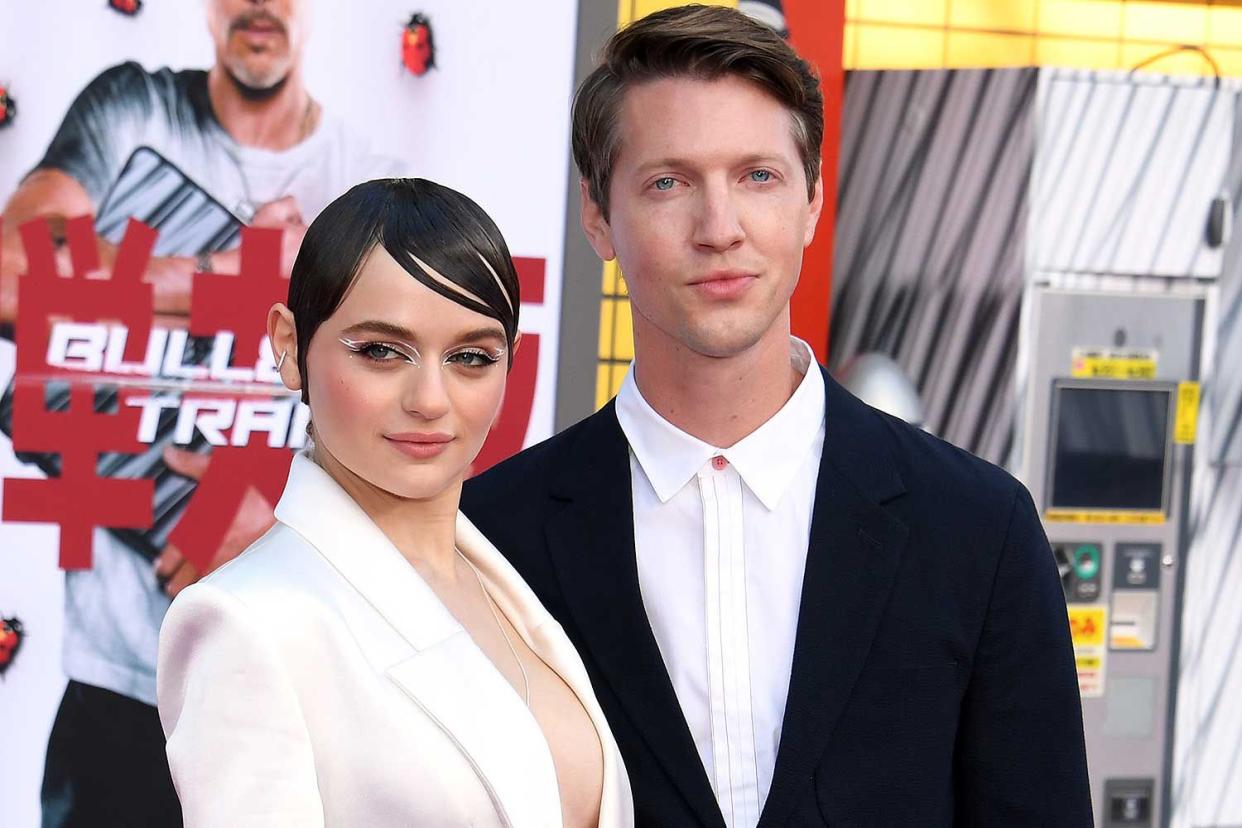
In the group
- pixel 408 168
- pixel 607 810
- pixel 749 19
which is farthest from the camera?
pixel 408 168

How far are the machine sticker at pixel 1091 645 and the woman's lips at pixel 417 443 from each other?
2870mm

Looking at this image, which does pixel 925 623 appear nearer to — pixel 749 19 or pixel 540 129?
pixel 749 19

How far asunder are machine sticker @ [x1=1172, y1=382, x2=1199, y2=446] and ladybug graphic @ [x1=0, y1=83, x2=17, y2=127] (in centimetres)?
293

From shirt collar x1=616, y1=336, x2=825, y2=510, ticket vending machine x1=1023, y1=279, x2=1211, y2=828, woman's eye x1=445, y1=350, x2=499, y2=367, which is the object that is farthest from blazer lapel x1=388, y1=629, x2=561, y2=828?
ticket vending machine x1=1023, y1=279, x2=1211, y2=828

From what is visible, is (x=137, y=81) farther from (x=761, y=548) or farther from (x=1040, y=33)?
(x=1040, y=33)

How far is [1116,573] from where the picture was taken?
400 cm

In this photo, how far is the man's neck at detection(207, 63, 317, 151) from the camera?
327cm

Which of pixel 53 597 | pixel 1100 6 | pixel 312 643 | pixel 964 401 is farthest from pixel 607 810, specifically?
pixel 1100 6

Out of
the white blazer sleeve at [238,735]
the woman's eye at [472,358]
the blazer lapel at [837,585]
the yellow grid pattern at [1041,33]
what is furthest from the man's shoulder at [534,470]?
the yellow grid pattern at [1041,33]

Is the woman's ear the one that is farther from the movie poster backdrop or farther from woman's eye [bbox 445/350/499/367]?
the movie poster backdrop

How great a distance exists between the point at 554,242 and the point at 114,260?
96 cm

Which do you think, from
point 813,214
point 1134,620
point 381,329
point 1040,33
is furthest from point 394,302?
point 1040,33

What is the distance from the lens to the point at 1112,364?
393 cm

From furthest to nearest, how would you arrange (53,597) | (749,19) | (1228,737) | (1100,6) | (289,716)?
1. (1100,6)
2. (1228,737)
3. (53,597)
4. (749,19)
5. (289,716)
